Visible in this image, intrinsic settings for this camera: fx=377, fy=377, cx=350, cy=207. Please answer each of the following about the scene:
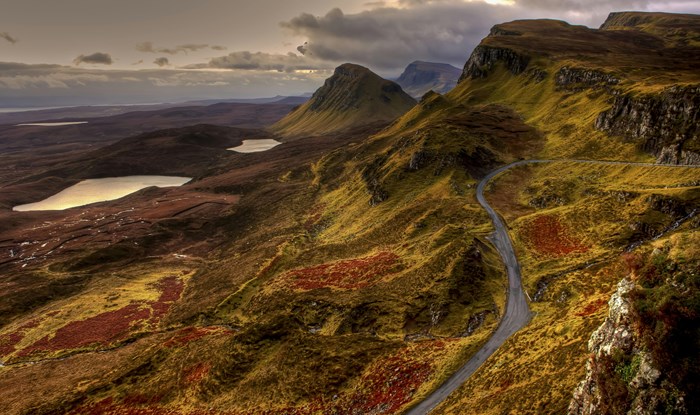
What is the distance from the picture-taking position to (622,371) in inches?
901

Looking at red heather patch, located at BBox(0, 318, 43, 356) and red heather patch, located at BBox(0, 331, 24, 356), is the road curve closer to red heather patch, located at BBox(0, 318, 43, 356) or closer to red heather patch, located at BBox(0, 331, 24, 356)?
red heather patch, located at BBox(0, 331, 24, 356)

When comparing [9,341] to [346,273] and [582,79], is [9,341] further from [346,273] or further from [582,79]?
[582,79]

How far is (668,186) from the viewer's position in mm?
74000

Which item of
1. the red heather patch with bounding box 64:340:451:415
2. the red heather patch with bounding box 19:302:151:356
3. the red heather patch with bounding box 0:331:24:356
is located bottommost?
the red heather patch with bounding box 0:331:24:356

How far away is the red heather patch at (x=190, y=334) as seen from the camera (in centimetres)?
6300

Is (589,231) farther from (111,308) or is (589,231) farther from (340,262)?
(111,308)

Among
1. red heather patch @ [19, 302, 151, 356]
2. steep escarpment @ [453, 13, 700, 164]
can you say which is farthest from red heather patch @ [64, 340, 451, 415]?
steep escarpment @ [453, 13, 700, 164]

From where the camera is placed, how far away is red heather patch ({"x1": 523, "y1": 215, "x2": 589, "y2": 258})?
64.6 metres

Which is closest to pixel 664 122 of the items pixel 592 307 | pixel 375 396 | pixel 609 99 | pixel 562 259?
pixel 609 99

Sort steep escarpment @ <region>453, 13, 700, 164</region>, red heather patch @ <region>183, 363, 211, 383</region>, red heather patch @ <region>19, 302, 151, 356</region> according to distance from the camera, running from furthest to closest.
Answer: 1. steep escarpment @ <region>453, 13, 700, 164</region>
2. red heather patch @ <region>19, 302, 151, 356</region>
3. red heather patch @ <region>183, 363, 211, 383</region>

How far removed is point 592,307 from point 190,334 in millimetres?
60963

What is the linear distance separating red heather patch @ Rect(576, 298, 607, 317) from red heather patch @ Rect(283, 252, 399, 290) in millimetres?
34211

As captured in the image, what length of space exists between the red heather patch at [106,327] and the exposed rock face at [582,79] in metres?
153

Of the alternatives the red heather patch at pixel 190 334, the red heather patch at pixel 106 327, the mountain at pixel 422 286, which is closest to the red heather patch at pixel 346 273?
the mountain at pixel 422 286
